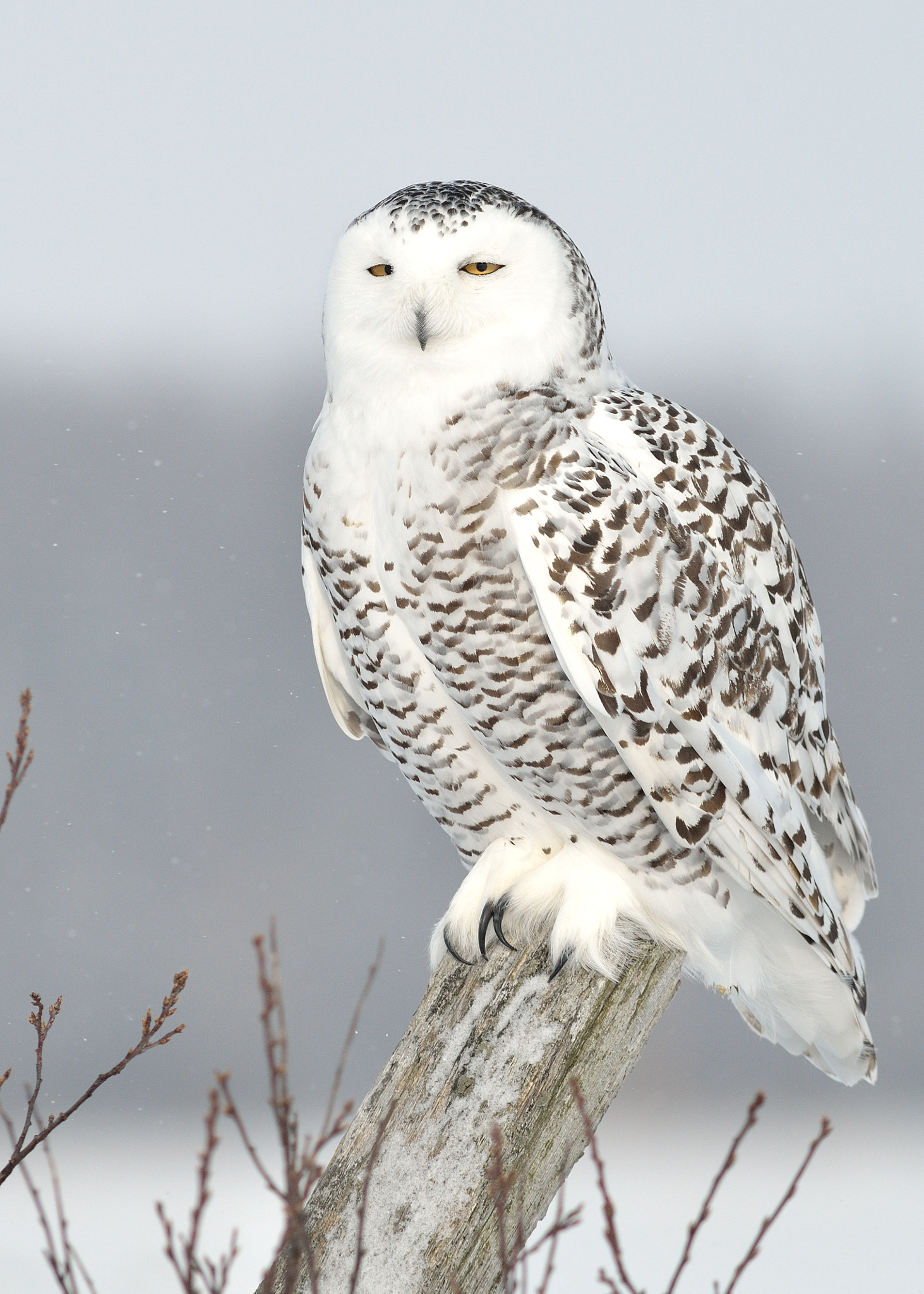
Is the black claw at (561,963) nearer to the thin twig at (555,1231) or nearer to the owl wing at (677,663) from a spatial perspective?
the owl wing at (677,663)

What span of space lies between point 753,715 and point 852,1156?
10.7 meters

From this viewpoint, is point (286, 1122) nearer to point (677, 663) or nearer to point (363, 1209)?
point (363, 1209)

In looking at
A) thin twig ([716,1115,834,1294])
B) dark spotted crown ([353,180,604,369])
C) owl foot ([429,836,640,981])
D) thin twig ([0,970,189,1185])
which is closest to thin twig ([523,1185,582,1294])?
thin twig ([716,1115,834,1294])

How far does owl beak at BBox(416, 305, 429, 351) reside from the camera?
1.81 meters

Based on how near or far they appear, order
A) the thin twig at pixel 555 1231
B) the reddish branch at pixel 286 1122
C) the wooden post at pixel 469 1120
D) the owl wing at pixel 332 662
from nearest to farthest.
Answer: the reddish branch at pixel 286 1122
the thin twig at pixel 555 1231
the wooden post at pixel 469 1120
the owl wing at pixel 332 662

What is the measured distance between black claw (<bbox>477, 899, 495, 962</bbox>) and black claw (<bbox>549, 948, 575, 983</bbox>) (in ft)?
0.75

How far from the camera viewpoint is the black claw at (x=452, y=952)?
6.24 ft

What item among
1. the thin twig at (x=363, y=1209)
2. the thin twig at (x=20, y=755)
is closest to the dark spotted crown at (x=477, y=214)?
the thin twig at (x=20, y=755)

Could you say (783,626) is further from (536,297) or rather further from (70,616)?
(70,616)

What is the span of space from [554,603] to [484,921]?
638 millimetres

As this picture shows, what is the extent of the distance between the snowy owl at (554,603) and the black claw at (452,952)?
0.02 m

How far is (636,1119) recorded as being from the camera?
1180 centimetres

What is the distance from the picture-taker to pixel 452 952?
207cm

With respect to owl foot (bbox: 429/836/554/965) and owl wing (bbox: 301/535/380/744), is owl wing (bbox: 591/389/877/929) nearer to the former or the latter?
owl foot (bbox: 429/836/554/965)
